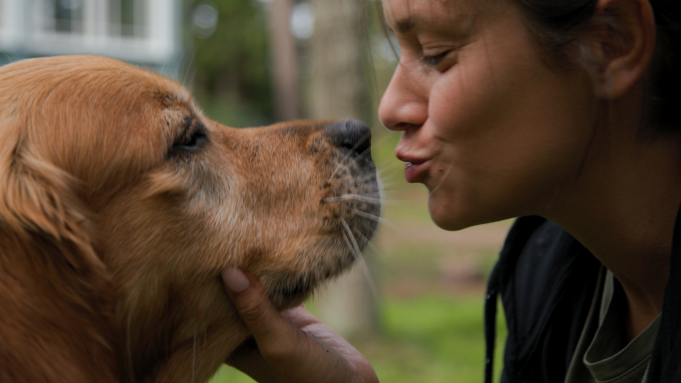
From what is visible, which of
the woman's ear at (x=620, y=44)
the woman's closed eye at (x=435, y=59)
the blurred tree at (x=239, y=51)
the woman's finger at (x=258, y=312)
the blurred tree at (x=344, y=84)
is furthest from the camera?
the blurred tree at (x=239, y=51)

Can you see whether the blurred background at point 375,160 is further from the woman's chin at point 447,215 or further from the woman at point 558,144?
the woman at point 558,144

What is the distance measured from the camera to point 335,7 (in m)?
7.03

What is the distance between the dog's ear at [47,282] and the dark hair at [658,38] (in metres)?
1.63

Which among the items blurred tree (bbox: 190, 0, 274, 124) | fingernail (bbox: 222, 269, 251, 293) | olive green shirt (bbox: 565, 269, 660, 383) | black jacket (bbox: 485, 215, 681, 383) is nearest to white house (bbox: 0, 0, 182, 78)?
black jacket (bbox: 485, 215, 681, 383)

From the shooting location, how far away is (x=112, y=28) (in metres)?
15.5

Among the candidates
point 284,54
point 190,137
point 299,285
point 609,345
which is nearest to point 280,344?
point 299,285

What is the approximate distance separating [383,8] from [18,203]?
4.79ft

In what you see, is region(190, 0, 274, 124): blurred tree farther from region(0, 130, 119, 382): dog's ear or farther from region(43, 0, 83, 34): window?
region(0, 130, 119, 382): dog's ear

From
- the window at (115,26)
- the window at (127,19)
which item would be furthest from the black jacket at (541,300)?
the window at (127,19)

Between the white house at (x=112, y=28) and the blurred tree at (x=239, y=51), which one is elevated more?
the white house at (x=112, y=28)

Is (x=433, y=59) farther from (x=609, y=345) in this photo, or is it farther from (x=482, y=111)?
(x=609, y=345)

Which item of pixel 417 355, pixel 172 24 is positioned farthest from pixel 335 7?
pixel 172 24

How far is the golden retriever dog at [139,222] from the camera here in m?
1.85

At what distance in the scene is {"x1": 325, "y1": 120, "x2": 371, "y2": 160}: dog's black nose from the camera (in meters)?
2.53
